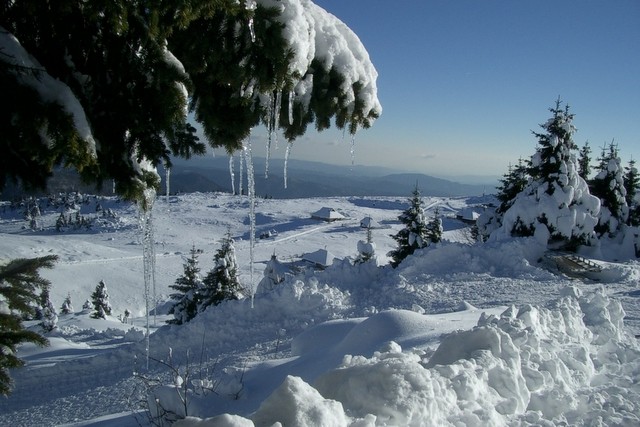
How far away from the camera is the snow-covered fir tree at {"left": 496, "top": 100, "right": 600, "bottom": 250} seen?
19.4 m

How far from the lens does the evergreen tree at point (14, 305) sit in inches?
235

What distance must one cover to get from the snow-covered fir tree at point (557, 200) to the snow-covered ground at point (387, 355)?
3.42 meters

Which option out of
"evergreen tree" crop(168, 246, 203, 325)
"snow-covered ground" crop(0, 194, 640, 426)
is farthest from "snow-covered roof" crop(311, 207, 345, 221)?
"snow-covered ground" crop(0, 194, 640, 426)

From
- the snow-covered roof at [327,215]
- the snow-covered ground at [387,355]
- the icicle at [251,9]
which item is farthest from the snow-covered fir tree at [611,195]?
the snow-covered roof at [327,215]

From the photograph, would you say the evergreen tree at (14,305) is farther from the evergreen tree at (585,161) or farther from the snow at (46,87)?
the evergreen tree at (585,161)

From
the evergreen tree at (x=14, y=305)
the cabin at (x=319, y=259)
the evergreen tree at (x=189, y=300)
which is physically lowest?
the cabin at (x=319, y=259)

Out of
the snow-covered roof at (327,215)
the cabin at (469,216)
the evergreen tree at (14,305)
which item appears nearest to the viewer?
the evergreen tree at (14,305)

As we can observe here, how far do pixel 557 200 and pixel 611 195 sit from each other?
253 inches

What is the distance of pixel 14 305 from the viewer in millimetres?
6156

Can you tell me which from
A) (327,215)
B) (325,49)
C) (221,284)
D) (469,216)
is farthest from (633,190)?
(327,215)

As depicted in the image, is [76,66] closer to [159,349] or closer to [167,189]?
[167,189]

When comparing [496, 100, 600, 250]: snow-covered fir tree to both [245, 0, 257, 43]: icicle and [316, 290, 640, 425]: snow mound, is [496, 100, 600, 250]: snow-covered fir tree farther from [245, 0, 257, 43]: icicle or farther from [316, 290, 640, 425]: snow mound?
[245, 0, 257, 43]: icicle

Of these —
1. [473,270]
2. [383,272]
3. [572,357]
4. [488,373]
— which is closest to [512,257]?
[473,270]

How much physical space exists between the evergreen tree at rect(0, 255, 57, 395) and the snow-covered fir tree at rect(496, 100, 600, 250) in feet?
60.1
